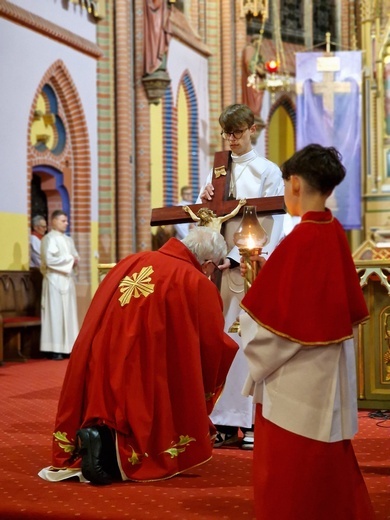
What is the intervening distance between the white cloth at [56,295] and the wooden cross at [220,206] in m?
6.61

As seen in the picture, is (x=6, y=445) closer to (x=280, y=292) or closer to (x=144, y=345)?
(x=144, y=345)

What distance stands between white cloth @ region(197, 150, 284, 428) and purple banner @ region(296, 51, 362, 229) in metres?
13.8

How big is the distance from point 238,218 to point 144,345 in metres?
1.17

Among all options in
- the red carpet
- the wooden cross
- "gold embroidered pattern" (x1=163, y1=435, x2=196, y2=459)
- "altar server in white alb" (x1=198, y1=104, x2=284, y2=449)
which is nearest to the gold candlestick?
the red carpet

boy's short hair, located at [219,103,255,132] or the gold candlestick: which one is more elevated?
boy's short hair, located at [219,103,255,132]

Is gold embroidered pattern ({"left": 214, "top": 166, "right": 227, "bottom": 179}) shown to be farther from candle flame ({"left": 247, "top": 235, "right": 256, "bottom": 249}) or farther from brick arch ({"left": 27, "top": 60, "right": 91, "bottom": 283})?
brick arch ({"left": 27, "top": 60, "right": 91, "bottom": 283})

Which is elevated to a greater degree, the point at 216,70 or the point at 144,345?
the point at 216,70

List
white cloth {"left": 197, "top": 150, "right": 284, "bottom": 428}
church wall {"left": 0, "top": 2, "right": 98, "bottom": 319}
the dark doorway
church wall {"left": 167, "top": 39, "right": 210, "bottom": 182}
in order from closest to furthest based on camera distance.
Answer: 1. white cloth {"left": 197, "top": 150, "right": 284, "bottom": 428}
2. church wall {"left": 0, "top": 2, "right": 98, "bottom": 319}
3. the dark doorway
4. church wall {"left": 167, "top": 39, "right": 210, "bottom": 182}

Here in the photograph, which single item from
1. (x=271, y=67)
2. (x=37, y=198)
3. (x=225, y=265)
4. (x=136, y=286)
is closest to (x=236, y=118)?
(x=225, y=265)

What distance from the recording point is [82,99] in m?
14.3

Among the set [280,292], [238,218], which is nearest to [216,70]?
[238,218]

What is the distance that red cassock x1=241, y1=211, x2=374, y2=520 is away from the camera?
3.48 m

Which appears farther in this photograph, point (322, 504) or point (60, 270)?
point (60, 270)

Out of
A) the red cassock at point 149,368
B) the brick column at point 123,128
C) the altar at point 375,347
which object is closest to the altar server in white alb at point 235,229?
the red cassock at point 149,368
